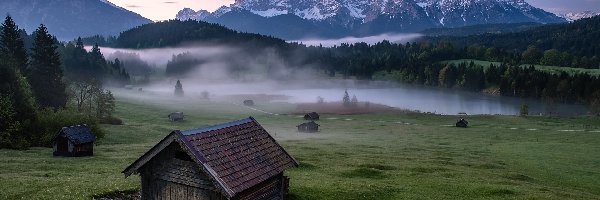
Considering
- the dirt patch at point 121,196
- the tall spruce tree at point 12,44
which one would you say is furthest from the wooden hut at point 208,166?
the tall spruce tree at point 12,44

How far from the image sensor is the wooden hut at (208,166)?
87.2 feet

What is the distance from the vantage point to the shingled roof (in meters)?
61.2

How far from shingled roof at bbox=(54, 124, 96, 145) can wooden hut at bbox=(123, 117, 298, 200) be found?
36.0m

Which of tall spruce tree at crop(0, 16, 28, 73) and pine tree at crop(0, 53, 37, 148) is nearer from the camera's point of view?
pine tree at crop(0, 53, 37, 148)

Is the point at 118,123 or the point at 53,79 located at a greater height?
the point at 53,79

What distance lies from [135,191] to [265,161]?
568 inches

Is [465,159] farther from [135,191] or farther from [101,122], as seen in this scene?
[101,122]

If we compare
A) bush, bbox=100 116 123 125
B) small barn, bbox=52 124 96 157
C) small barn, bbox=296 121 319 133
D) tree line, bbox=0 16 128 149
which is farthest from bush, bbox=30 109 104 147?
small barn, bbox=296 121 319 133

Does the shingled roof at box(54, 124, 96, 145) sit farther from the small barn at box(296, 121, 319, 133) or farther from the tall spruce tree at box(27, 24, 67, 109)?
the small barn at box(296, 121, 319, 133)

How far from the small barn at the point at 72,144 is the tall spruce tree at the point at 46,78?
132ft

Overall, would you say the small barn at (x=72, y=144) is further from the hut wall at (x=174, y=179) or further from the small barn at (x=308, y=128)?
the small barn at (x=308, y=128)

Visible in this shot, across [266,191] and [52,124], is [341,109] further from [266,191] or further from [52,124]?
[266,191]

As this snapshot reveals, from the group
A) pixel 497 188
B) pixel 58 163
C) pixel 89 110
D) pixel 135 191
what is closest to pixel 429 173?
pixel 497 188

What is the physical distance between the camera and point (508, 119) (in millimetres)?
125500
